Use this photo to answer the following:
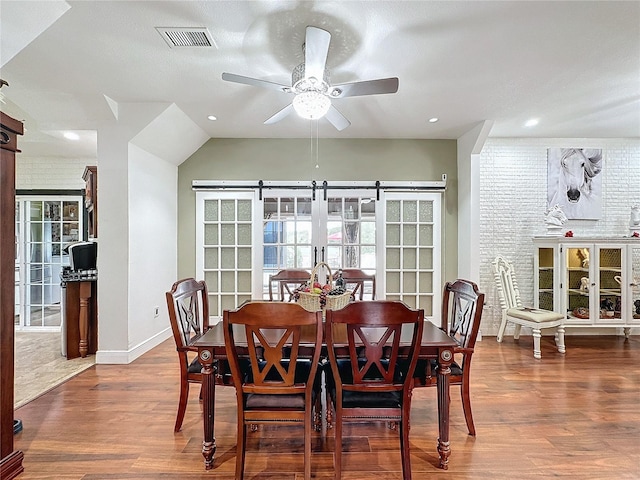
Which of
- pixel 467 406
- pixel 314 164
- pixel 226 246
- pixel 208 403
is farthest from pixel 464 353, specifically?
pixel 226 246

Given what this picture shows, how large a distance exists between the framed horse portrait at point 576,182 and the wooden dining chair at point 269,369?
4.43 metres

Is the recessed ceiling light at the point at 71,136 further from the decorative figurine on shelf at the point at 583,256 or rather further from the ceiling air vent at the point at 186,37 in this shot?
the decorative figurine on shelf at the point at 583,256

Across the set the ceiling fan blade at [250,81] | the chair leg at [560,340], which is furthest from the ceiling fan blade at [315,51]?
the chair leg at [560,340]

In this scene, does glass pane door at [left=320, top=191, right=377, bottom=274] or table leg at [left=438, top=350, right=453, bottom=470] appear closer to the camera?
table leg at [left=438, top=350, right=453, bottom=470]

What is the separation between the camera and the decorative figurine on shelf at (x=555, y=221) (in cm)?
437

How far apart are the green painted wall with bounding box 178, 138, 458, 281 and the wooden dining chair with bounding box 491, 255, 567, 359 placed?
0.59 metres

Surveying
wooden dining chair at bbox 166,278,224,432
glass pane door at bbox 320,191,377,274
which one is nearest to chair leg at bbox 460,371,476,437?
wooden dining chair at bbox 166,278,224,432

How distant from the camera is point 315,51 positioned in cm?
212

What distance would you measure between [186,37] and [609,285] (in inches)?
205

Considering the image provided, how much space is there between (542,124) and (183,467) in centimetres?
485

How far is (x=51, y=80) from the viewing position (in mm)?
2998

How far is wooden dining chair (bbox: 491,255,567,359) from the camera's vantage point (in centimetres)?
390

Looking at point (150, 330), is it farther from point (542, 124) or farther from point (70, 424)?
point (542, 124)

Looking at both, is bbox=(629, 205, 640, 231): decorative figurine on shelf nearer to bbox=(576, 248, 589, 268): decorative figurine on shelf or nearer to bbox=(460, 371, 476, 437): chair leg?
bbox=(576, 248, 589, 268): decorative figurine on shelf
